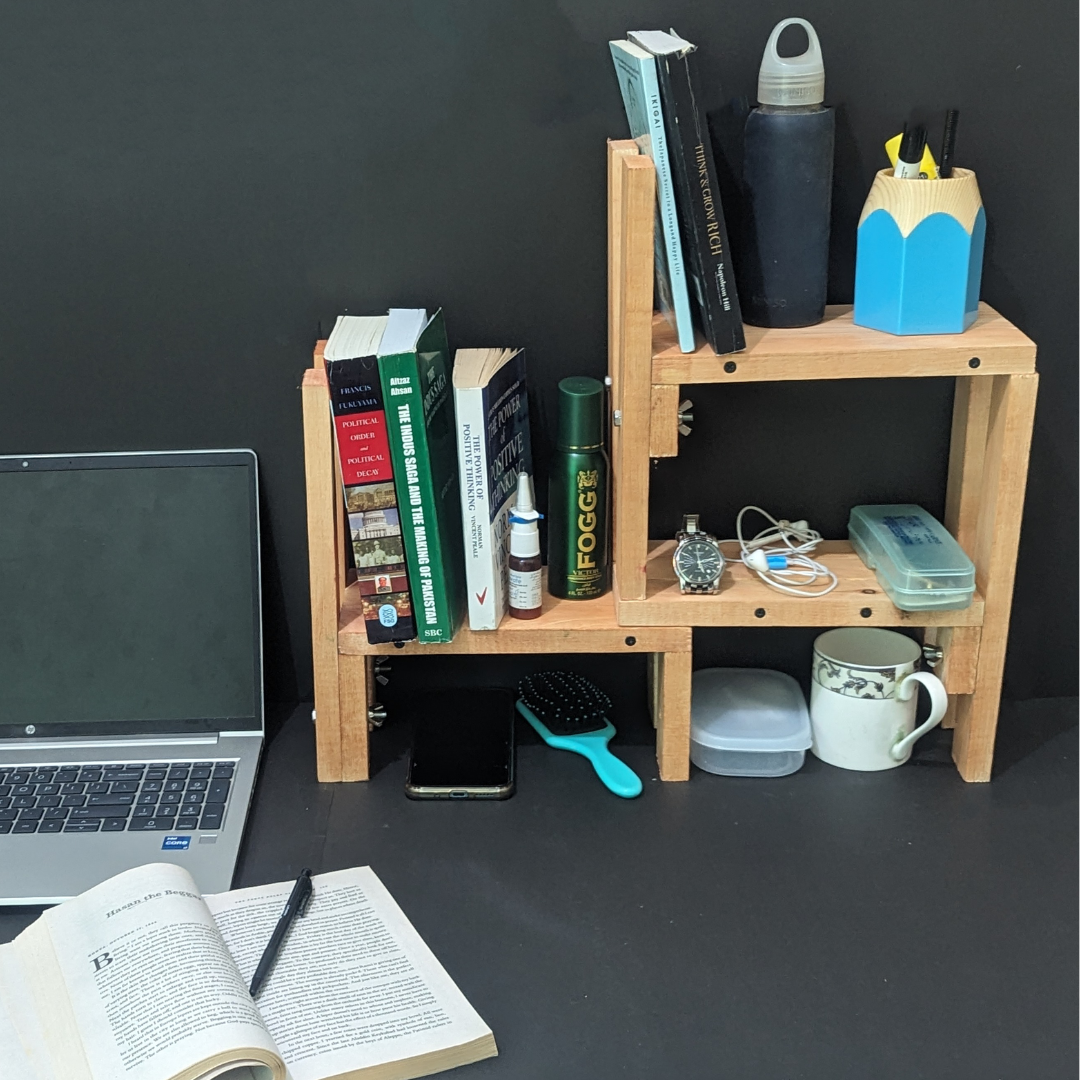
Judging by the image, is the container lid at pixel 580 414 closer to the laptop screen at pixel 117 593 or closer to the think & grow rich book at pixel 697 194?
the think & grow rich book at pixel 697 194

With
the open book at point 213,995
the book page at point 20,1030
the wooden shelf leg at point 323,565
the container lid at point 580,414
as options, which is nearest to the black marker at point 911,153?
the container lid at point 580,414

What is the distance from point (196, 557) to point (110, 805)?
0.81ft

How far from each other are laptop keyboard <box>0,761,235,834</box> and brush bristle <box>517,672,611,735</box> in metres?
0.30

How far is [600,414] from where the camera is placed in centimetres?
113

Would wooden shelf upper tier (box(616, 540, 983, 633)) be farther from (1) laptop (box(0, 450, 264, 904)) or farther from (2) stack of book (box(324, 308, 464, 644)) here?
(1) laptop (box(0, 450, 264, 904))

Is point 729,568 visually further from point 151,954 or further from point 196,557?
point 151,954

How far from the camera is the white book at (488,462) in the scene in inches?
42.6

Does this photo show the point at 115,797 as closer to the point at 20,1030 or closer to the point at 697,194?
the point at 20,1030

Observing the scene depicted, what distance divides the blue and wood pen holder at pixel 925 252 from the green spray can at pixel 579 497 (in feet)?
0.85

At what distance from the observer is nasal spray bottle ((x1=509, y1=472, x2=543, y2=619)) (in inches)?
44.6

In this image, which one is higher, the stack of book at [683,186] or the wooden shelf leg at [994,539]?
the stack of book at [683,186]

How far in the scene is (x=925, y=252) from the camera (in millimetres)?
1064

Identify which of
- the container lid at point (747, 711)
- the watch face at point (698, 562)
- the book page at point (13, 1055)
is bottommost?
the container lid at point (747, 711)

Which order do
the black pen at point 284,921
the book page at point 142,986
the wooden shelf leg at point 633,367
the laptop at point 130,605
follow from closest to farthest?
the book page at point 142,986 < the black pen at point 284,921 < the wooden shelf leg at point 633,367 < the laptop at point 130,605
